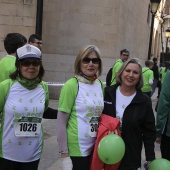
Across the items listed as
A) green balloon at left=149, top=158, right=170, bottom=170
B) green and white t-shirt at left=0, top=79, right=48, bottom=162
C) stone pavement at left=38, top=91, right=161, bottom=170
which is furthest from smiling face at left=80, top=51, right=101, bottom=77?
stone pavement at left=38, top=91, right=161, bottom=170

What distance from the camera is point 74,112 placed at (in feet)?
10.6

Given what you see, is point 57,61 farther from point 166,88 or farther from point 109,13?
point 166,88

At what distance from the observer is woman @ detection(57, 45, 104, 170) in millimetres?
3184

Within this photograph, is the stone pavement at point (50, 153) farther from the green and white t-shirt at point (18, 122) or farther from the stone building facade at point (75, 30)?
the stone building facade at point (75, 30)

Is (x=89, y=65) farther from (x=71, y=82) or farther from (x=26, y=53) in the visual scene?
(x=26, y=53)

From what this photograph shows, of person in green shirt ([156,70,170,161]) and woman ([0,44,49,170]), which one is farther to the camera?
person in green shirt ([156,70,170,161])

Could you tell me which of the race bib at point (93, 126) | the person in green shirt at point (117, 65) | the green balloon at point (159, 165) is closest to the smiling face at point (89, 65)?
the race bib at point (93, 126)

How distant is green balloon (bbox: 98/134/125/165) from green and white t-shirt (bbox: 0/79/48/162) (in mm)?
641

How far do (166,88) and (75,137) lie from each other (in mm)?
1418

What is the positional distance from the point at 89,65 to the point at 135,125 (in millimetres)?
733

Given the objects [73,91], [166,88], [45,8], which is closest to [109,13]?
[45,8]

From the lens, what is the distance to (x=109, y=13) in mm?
12906

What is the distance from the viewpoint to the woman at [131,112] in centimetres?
332

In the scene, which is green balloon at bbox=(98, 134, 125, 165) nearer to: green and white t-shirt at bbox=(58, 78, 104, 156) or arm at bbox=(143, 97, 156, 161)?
green and white t-shirt at bbox=(58, 78, 104, 156)
